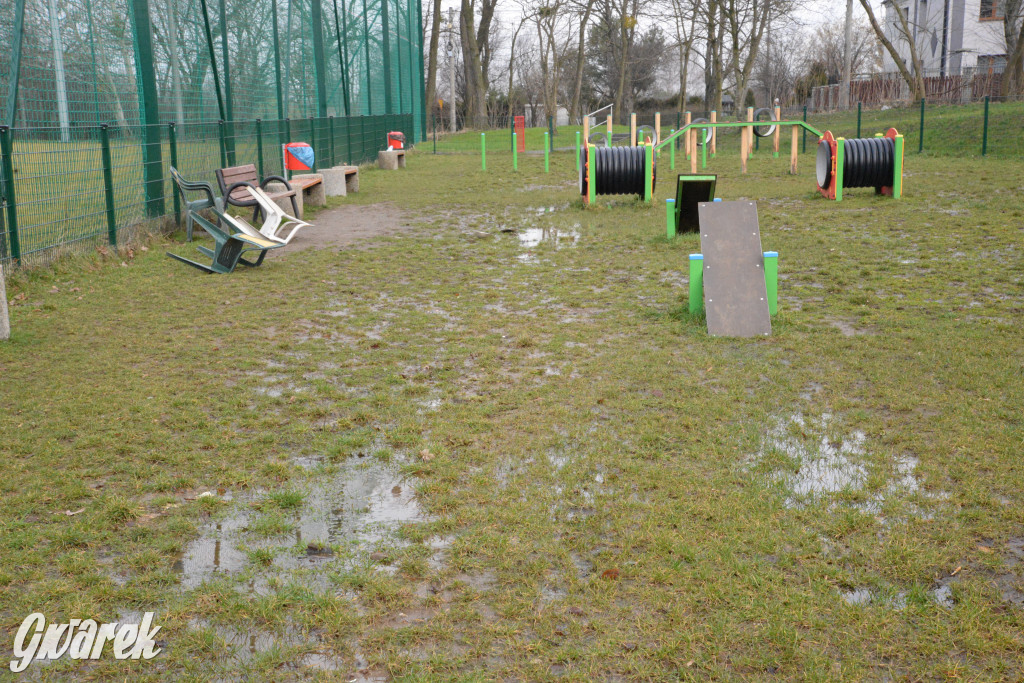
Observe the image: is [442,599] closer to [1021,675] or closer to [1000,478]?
[1021,675]

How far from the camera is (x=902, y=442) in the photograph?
16.0ft

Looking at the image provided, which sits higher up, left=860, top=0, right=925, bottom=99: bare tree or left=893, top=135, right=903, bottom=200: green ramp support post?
left=860, top=0, right=925, bottom=99: bare tree

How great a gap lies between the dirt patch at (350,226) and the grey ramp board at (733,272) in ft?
20.1

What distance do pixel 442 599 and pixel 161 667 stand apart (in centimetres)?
99

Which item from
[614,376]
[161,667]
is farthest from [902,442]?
[161,667]

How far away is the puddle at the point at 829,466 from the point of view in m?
4.24

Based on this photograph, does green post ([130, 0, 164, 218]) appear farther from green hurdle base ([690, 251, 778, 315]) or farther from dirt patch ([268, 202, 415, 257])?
green hurdle base ([690, 251, 778, 315])

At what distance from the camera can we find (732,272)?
7383mm

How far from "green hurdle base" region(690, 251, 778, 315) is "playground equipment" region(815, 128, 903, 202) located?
350 inches

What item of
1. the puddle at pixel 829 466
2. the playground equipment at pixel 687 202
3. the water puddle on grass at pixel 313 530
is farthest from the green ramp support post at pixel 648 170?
the water puddle on grass at pixel 313 530

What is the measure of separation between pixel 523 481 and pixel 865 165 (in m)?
12.9

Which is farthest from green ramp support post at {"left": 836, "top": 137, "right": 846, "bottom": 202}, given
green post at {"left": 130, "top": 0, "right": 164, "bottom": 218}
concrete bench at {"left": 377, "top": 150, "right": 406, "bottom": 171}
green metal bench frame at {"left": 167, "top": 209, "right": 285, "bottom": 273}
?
concrete bench at {"left": 377, "top": 150, "right": 406, "bottom": 171}

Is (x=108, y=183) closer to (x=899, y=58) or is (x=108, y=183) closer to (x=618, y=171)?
(x=618, y=171)

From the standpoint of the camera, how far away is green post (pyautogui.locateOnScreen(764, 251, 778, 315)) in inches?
287
